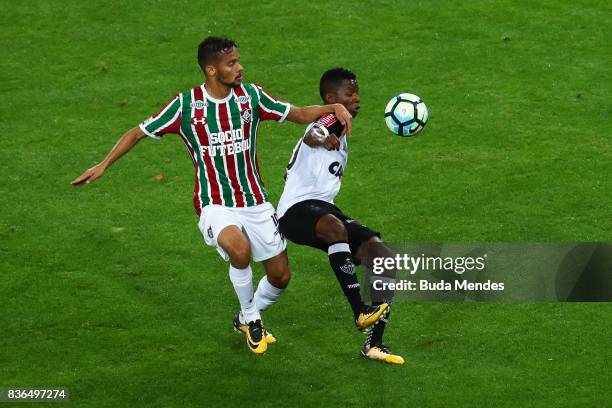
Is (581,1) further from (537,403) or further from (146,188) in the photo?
(537,403)

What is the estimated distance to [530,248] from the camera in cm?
1223

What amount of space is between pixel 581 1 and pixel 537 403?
9.26m

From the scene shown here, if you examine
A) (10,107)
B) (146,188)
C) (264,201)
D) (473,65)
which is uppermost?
(473,65)

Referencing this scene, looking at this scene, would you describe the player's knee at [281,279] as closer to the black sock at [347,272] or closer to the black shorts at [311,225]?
the black shorts at [311,225]

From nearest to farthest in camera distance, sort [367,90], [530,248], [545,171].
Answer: [530,248], [545,171], [367,90]

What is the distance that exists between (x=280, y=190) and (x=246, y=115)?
3.04 meters

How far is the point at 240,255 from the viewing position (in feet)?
34.3

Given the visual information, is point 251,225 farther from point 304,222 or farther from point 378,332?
point 378,332

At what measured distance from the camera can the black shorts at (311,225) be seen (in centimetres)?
1079

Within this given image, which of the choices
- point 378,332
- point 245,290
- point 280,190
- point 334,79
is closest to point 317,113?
point 334,79

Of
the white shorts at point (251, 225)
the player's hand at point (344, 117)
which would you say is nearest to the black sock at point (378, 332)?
the white shorts at point (251, 225)

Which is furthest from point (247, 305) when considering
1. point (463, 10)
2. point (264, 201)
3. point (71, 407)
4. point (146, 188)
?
point (463, 10)

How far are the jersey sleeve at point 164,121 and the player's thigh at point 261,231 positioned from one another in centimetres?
96

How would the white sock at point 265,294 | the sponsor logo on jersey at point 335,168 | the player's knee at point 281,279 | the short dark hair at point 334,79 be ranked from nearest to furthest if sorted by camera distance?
the player's knee at point 281,279 → the white sock at point 265,294 → the sponsor logo on jersey at point 335,168 → the short dark hair at point 334,79
